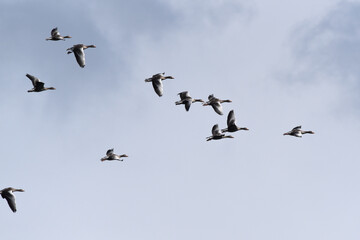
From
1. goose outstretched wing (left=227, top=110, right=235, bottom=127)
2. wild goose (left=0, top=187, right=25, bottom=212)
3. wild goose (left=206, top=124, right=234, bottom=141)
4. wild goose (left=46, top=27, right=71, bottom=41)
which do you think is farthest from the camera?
wild goose (left=46, top=27, right=71, bottom=41)

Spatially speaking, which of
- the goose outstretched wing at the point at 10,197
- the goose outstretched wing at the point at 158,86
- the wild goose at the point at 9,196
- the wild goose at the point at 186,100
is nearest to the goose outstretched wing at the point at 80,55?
the goose outstretched wing at the point at 158,86

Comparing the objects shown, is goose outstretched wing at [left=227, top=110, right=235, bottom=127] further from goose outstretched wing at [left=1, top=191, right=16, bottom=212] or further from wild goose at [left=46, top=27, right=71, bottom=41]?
goose outstretched wing at [left=1, top=191, right=16, bottom=212]

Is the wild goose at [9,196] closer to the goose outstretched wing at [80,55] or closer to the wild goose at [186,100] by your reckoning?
the goose outstretched wing at [80,55]

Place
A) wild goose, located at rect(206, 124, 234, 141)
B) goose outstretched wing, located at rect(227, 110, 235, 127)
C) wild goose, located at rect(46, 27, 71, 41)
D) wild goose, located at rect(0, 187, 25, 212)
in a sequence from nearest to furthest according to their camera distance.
Result: wild goose, located at rect(0, 187, 25, 212), goose outstretched wing, located at rect(227, 110, 235, 127), wild goose, located at rect(206, 124, 234, 141), wild goose, located at rect(46, 27, 71, 41)

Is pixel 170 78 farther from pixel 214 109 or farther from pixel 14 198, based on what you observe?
pixel 14 198

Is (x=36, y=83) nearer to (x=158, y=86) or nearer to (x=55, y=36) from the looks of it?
(x=55, y=36)

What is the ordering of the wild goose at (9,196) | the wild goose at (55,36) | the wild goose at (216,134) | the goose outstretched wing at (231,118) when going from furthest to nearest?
1. the wild goose at (55,36)
2. the wild goose at (216,134)
3. the goose outstretched wing at (231,118)
4. the wild goose at (9,196)

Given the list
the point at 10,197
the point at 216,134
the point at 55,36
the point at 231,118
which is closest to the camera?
the point at 10,197

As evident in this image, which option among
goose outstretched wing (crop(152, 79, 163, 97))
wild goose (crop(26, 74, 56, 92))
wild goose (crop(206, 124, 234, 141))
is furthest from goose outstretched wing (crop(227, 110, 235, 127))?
wild goose (crop(26, 74, 56, 92))

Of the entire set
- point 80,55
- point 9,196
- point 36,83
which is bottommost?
point 9,196

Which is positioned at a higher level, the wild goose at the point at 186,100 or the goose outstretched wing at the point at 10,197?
the wild goose at the point at 186,100

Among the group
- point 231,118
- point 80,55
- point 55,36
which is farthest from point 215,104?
Result: point 55,36

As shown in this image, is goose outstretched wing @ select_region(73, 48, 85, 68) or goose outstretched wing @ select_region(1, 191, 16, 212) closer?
goose outstretched wing @ select_region(1, 191, 16, 212)

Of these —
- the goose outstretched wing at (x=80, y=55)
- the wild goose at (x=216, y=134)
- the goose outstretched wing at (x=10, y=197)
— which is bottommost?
the goose outstretched wing at (x=10, y=197)
